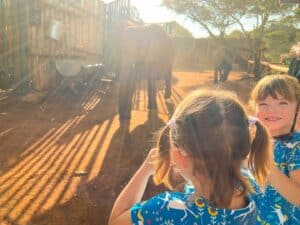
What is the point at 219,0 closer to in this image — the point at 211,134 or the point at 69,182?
the point at 69,182

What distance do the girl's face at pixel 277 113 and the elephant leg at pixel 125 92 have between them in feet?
15.7

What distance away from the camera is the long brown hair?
1284 mm

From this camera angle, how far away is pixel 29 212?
3.32 meters

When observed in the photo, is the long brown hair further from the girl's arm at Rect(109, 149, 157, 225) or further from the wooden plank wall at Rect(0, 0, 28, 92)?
the wooden plank wall at Rect(0, 0, 28, 92)

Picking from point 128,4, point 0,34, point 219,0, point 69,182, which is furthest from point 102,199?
point 219,0

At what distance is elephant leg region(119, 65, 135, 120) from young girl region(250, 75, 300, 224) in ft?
15.4

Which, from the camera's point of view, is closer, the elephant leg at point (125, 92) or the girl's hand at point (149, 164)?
the girl's hand at point (149, 164)

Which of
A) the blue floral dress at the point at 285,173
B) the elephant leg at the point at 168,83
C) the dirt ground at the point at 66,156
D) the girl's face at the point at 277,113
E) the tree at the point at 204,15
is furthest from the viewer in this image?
the tree at the point at 204,15

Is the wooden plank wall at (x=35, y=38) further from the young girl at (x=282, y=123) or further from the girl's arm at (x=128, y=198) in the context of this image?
the girl's arm at (x=128, y=198)

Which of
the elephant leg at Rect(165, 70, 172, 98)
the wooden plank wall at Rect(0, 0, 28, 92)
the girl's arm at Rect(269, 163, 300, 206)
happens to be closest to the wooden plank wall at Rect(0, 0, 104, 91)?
the wooden plank wall at Rect(0, 0, 28, 92)

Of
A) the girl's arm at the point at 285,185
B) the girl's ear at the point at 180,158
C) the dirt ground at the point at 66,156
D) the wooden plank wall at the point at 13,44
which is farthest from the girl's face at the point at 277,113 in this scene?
the wooden plank wall at the point at 13,44

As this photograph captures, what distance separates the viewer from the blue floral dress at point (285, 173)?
6.40 feet

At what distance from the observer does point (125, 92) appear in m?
6.81

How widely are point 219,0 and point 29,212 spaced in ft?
72.1
